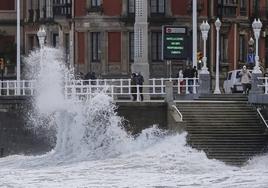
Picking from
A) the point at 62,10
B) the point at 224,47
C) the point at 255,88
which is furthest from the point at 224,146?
the point at 62,10

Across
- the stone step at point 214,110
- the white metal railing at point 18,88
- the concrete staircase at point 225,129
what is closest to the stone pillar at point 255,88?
the concrete staircase at point 225,129

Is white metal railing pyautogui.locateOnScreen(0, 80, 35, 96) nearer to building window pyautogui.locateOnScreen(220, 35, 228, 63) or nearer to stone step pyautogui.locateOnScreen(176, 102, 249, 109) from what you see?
stone step pyautogui.locateOnScreen(176, 102, 249, 109)

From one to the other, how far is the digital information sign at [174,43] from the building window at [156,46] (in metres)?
12.1

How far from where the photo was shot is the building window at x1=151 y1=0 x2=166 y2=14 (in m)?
71.8

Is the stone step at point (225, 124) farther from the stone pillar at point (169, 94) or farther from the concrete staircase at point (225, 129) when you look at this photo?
the stone pillar at point (169, 94)

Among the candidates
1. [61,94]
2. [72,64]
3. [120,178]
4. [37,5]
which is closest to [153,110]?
[61,94]

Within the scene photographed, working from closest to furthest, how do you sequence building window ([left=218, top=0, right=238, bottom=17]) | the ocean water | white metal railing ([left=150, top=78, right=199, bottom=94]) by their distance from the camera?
1. the ocean water
2. white metal railing ([left=150, top=78, right=199, bottom=94])
3. building window ([left=218, top=0, right=238, bottom=17])

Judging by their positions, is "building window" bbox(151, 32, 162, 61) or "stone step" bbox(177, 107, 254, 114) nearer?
"stone step" bbox(177, 107, 254, 114)

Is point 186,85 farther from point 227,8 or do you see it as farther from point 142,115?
point 227,8

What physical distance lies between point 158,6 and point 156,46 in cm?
263

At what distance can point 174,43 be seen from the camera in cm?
5900

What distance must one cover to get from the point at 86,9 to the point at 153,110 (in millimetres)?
23149

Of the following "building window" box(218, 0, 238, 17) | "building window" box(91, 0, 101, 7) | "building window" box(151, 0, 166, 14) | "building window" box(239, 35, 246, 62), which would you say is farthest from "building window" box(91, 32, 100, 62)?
"building window" box(239, 35, 246, 62)

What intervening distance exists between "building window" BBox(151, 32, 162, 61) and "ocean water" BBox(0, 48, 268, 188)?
14.3m
